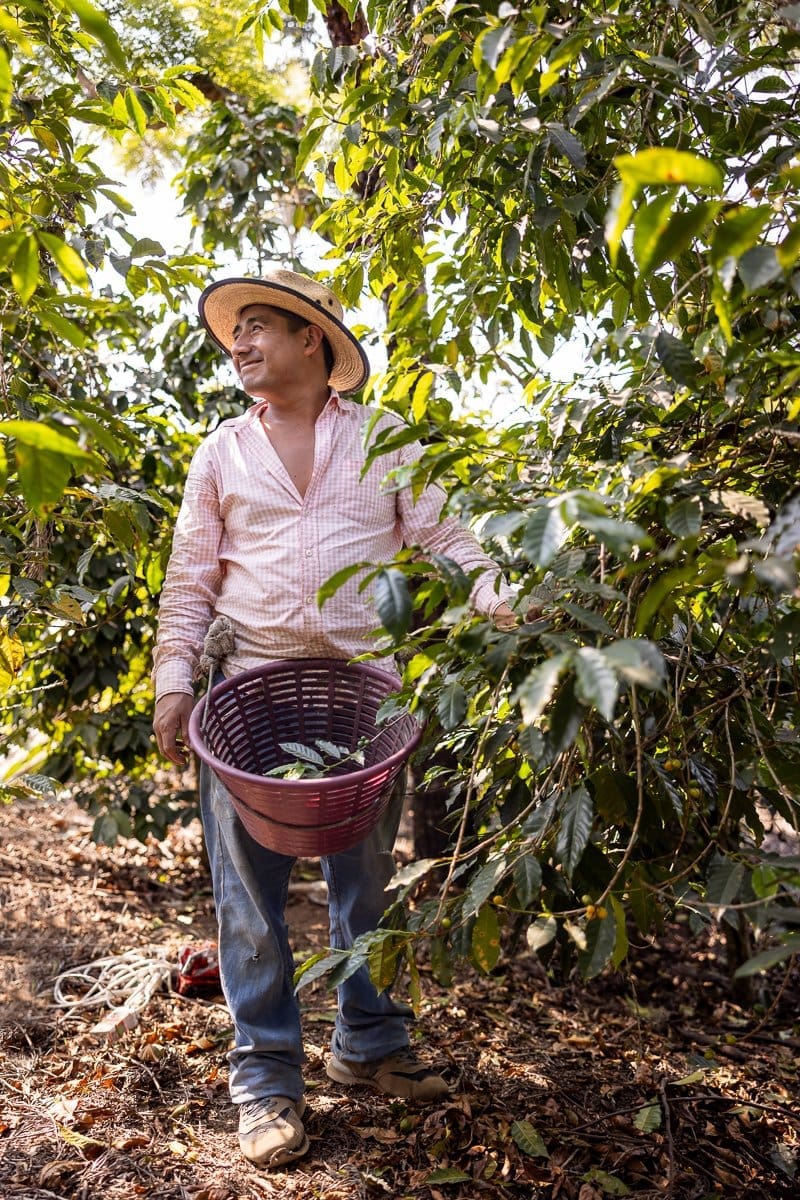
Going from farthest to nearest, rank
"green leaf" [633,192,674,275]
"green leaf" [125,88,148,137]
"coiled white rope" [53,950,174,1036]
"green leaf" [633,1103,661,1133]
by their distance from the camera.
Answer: "coiled white rope" [53,950,174,1036] → "green leaf" [125,88,148,137] → "green leaf" [633,1103,661,1133] → "green leaf" [633,192,674,275]

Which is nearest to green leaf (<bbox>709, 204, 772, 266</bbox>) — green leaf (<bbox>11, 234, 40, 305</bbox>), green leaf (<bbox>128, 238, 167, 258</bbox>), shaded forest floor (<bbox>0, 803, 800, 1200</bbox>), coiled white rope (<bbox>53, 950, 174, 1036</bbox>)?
green leaf (<bbox>11, 234, 40, 305</bbox>)

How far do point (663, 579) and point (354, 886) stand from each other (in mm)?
1160

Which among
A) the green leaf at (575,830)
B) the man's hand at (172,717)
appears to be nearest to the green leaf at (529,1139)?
the green leaf at (575,830)

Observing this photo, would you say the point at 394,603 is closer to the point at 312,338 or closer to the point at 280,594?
the point at 280,594

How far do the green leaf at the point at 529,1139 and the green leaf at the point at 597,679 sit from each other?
50.8 inches

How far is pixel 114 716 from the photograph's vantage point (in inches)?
130

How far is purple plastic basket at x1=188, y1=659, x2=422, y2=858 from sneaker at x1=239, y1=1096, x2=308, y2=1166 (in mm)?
510

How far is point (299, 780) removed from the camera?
1.63 m

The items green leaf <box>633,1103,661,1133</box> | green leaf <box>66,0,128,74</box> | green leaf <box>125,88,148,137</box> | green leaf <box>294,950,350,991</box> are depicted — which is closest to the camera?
green leaf <box>66,0,128,74</box>

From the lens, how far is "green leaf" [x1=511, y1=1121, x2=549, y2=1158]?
189cm

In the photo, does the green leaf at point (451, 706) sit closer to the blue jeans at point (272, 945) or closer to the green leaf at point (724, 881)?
the green leaf at point (724, 881)

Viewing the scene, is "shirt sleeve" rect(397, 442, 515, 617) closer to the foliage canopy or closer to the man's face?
the foliage canopy

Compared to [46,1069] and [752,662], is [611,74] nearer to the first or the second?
[752,662]

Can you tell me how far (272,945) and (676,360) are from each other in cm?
135
